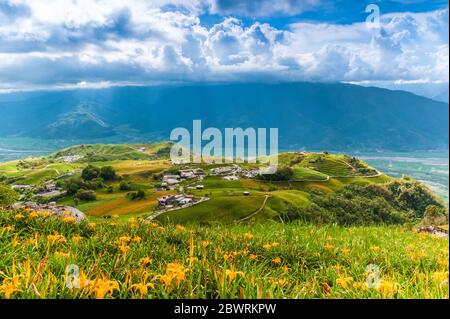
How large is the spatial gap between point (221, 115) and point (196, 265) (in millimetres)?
6949

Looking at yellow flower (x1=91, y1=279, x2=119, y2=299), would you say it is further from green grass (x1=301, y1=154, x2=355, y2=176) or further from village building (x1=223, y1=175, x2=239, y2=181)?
green grass (x1=301, y1=154, x2=355, y2=176)

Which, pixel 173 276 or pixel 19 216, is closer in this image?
pixel 173 276

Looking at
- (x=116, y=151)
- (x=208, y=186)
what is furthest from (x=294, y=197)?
(x=116, y=151)

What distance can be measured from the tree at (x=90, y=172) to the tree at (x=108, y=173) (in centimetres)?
10

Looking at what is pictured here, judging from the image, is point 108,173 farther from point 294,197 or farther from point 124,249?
point 124,249

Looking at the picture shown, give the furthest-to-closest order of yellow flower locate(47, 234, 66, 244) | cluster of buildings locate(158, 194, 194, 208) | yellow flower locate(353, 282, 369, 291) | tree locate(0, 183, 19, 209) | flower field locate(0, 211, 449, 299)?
cluster of buildings locate(158, 194, 194, 208) → tree locate(0, 183, 19, 209) → yellow flower locate(47, 234, 66, 244) → yellow flower locate(353, 282, 369, 291) → flower field locate(0, 211, 449, 299)

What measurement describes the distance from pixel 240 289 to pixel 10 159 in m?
8.17

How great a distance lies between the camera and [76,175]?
29.5ft

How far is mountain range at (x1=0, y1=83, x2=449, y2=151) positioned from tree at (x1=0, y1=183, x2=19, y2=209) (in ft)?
5.16

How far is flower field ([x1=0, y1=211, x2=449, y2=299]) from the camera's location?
8.20 ft

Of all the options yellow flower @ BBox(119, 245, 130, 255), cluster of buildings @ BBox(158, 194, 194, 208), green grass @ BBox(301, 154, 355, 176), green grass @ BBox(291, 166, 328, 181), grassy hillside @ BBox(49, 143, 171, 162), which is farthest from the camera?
green grass @ BBox(301, 154, 355, 176)

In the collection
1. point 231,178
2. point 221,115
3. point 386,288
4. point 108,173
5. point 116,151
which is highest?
point 221,115

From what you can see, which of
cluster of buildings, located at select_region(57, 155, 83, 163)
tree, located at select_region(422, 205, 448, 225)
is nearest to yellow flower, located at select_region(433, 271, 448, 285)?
cluster of buildings, located at select_region(57, 155, 83, 163)

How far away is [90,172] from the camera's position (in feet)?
30.0
